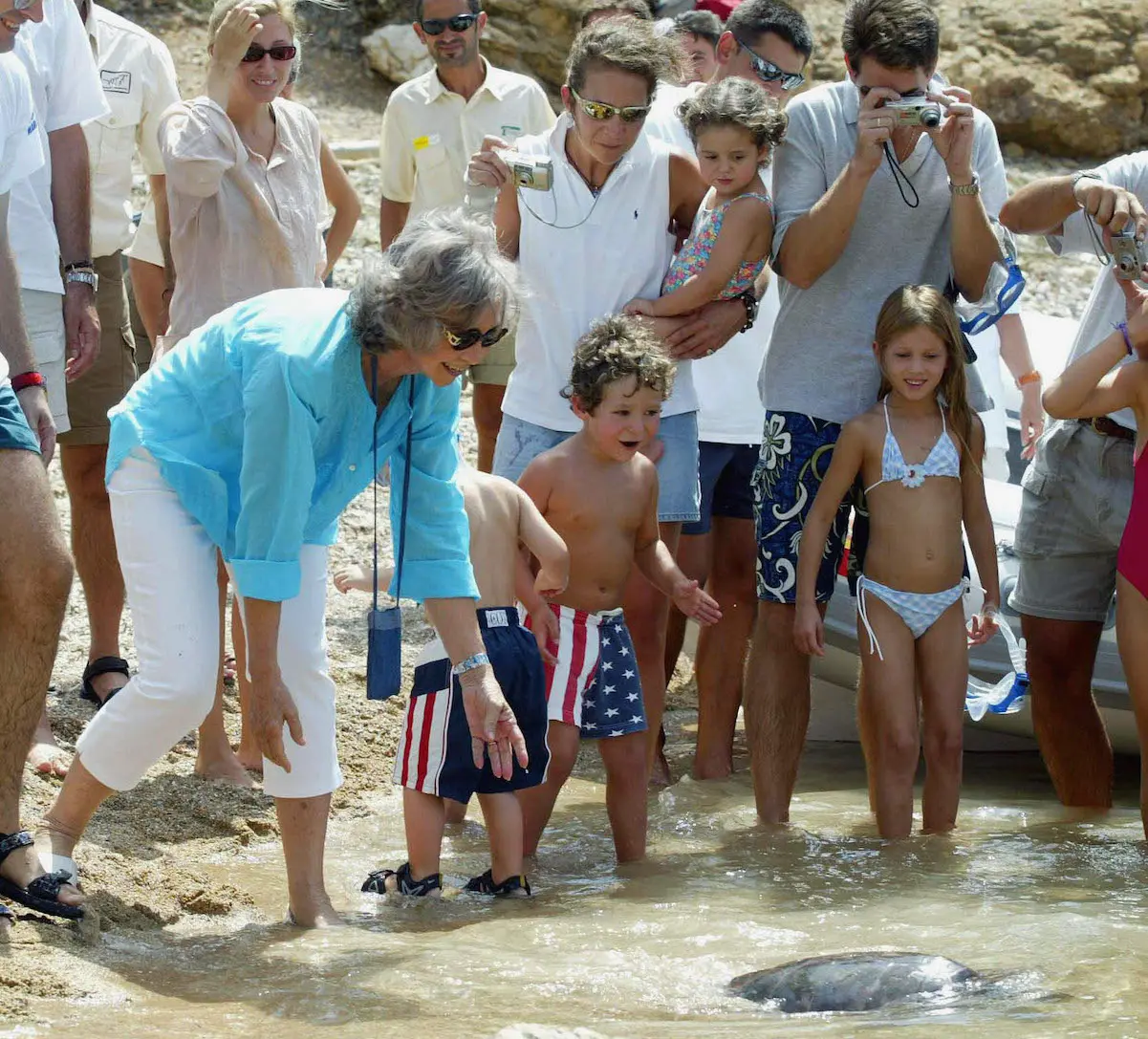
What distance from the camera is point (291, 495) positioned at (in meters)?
3.51

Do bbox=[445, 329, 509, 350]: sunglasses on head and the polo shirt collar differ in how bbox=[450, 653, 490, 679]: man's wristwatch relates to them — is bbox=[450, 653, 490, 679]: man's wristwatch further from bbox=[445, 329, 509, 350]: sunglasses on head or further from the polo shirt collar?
the polo shirt collar

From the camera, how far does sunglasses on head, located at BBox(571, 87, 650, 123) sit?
16.2 feet

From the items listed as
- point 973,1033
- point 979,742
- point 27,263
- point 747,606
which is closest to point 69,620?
point 27,263

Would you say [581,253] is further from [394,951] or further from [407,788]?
[394,951]

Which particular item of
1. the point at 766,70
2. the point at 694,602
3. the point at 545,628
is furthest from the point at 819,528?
the point at 766,70

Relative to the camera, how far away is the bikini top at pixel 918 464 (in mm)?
4734

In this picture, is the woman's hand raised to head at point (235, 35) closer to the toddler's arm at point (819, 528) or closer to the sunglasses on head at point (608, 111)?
the sunglasses on head at point (608, 111)

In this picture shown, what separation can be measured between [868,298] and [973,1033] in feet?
7.65

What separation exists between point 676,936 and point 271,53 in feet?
9.38

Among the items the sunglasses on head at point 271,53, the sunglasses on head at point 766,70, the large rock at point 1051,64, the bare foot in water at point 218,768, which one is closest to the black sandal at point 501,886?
the bare foot in water at point 218,768

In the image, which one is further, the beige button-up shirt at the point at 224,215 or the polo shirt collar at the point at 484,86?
the polo shirt collar at the point at 484,86

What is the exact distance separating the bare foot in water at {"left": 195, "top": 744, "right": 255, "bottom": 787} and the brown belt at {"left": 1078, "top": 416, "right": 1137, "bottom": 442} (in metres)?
2.79

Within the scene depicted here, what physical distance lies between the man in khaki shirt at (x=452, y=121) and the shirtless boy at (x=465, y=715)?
2.26 m

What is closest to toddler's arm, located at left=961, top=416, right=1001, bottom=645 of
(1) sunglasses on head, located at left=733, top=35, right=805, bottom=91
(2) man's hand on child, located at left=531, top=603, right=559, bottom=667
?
(2) man's hand on child, located at left=531, top=603, right=559, bottom=667
